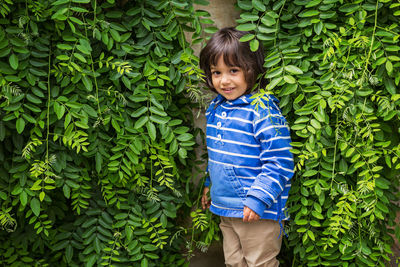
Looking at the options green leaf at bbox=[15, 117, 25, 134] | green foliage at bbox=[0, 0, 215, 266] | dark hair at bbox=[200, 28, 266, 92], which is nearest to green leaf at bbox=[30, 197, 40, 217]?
green foliage at bbox=[0, 0, 215, 266]

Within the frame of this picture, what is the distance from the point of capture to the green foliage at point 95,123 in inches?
70.2

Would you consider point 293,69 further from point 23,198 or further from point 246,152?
point 23,198

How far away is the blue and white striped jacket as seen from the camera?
5.36ft

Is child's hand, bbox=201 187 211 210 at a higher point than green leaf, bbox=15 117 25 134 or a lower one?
lower

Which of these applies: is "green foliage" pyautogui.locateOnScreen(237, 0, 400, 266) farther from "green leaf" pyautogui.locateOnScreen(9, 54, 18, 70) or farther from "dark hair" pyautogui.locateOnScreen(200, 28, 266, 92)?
"green leaf" pyautogui.locateOnScreen(9, 54, 18, 70)

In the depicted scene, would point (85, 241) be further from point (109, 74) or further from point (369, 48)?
point (369, 48)

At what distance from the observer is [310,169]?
5.97ft

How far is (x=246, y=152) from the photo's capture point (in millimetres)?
1719

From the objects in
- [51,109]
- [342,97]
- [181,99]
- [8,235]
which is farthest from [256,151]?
[8,235]

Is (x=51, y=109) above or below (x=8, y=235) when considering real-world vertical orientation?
above

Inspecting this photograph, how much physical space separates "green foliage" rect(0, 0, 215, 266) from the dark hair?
0.09 meters

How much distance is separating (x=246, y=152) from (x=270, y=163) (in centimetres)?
12

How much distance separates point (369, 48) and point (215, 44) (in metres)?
0.66

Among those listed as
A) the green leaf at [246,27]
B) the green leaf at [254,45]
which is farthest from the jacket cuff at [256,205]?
the green leaf at [246,27]
